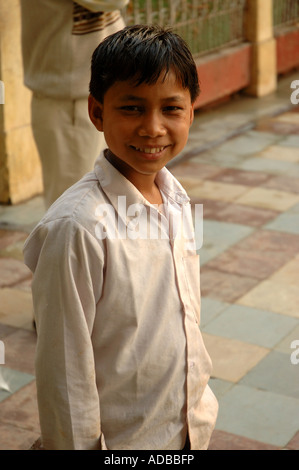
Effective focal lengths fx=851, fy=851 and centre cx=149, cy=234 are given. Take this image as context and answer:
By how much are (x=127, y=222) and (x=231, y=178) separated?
15.4 ft

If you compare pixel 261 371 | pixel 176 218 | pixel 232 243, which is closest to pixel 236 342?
pixel 261 371

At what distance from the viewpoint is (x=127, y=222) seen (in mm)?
1757

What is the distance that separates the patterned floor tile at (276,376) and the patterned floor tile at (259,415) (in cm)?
4

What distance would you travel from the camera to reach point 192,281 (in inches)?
75.2

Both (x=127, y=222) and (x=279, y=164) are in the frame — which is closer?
(x=127, y=222)

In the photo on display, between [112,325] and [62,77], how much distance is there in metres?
2.13

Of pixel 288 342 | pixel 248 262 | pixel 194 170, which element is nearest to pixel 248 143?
pixel 194 170

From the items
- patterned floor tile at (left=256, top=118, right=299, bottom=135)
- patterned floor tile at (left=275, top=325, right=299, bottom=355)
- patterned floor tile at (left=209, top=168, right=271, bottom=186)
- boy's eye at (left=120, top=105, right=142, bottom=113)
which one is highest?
boy's eye at (left=120, top=105, right=142, bottom=113)

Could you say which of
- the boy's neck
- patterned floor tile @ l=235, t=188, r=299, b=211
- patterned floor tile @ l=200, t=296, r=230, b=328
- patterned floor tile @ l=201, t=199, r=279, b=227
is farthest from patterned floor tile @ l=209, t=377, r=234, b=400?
patterned floor tile @ l=235, t=188, r=299, b=211

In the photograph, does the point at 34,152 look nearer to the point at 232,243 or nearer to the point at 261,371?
the point at 232,243

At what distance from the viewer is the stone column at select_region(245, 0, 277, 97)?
8.86m

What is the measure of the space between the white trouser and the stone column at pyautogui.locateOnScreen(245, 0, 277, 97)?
218 inches

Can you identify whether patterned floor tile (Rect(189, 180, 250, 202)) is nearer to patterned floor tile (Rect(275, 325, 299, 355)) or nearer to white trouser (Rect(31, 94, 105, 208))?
patterned floor tile (Rect(275, 325, 299, 355))

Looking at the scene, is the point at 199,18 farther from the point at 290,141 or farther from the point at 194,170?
the point at 194,170
